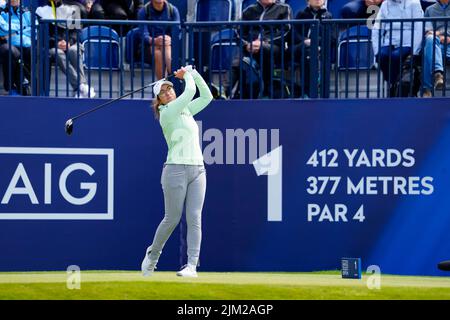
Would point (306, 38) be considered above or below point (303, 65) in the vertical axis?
above

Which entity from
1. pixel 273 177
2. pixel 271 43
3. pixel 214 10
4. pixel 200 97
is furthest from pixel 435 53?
pixel 214 10

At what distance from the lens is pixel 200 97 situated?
505 inches

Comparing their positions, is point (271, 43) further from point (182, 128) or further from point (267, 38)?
point (182, 128)

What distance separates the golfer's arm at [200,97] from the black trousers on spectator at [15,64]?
206 centimetres

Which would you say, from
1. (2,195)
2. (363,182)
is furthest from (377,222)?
(2,195)

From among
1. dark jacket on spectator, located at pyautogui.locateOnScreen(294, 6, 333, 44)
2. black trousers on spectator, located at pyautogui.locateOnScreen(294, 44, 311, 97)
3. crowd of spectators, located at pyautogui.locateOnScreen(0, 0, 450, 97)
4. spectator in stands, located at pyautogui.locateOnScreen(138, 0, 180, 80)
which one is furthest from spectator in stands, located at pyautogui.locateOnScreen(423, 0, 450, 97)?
spectator in stands, located at pyautogui.locateOnScreen(138, 0, 180, 80)

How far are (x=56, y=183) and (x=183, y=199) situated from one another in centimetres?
179

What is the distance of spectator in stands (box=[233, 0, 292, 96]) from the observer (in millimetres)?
13927

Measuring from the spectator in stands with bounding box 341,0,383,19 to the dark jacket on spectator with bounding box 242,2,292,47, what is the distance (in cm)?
68

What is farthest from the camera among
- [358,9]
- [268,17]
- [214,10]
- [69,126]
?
[214,10]

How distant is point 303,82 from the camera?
14.0 metres

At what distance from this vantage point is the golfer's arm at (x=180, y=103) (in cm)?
1241

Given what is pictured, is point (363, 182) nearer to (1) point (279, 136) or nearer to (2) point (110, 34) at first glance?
(1) point (279, 136)

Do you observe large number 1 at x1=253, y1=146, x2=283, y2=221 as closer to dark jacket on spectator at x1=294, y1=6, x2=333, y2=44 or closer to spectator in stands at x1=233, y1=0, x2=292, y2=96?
spectator in stands at x1=233, y1=0, x2=292, y2=96
